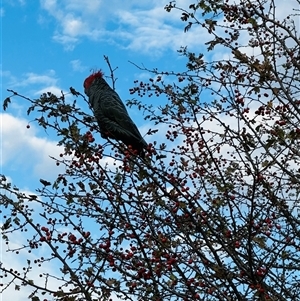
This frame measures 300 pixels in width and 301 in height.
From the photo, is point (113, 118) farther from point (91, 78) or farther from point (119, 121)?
point (91, 78)

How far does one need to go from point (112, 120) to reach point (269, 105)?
1.37m

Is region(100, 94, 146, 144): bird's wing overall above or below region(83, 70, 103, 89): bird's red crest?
below

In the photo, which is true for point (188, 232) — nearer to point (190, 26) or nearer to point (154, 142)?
point (154, 142)

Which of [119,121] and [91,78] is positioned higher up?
[91,78]

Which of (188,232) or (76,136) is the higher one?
(76,136)

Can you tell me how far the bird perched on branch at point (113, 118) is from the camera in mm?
4062

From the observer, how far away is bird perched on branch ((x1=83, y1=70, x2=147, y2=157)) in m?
4.06

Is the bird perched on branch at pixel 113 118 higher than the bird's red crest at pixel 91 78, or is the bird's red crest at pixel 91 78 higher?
the bird's red crest at pixel 91 78

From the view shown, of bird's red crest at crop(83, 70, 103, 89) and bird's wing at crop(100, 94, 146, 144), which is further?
bird's red crest at crop(83, 70, 103, 89)

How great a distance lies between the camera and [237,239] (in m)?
3.47

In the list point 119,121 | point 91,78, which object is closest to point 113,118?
point 119,121

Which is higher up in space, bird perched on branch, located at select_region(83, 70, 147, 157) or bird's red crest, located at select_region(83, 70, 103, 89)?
bird's red crest, located at select_region(83, 70, 103, 89)

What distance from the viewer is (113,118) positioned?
4.21 metres

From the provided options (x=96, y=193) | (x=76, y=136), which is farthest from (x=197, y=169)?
(x=76, y=136)
